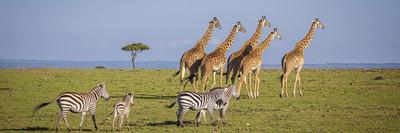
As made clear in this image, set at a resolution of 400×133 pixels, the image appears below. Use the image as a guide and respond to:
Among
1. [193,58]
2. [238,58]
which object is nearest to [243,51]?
[238,58]

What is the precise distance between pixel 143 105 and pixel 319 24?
9197 mm

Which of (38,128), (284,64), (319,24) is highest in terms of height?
(319,24)

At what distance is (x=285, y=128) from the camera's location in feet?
50.2

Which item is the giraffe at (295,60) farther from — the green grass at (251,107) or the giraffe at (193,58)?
the giraffe at (193,58)

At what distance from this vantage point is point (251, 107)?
65.3ft

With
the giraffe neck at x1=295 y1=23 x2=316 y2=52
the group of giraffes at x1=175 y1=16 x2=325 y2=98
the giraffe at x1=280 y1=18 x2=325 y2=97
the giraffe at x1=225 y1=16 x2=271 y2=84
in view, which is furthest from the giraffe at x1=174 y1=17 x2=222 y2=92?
the giraffe neck at x1=295 y1=23 x2=316 y2=52

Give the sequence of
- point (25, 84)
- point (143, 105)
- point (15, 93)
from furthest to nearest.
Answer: point (25, 84) → point (15, 93) → point (143, 105)

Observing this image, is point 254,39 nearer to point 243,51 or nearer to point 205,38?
point 243,51

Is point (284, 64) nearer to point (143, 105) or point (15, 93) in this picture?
point (143, 105)

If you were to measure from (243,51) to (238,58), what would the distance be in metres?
0.67

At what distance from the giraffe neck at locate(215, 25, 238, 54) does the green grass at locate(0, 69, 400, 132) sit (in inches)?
80.0

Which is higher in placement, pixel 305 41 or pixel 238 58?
pixel 305 41

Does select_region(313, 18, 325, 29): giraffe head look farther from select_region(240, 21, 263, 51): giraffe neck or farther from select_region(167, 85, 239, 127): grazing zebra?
select_region(167, 85, 239, 127): grazing zebra

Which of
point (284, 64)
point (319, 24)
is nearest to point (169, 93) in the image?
point (284, 64)
